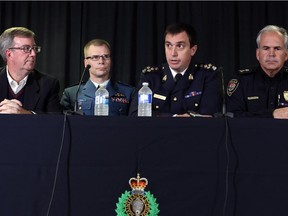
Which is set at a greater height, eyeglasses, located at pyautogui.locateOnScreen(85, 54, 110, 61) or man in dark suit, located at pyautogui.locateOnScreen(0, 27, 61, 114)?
eyeglasses, located at pyautogui.locateOnScreen(85, 54, 110, 61)

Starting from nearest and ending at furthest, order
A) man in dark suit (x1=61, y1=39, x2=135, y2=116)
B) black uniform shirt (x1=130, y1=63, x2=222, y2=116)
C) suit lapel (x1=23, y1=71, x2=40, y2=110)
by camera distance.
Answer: black uniform shirt (x1=130, y1=63, x2=222, y2=116) → suit lapel (x1=23, y1=71, x2=40, y2=110) → man in dark suit (x1=61, y1=39, x2=135, y2=116)

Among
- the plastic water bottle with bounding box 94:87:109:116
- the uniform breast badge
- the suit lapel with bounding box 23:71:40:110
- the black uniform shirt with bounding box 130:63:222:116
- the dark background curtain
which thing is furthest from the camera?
the dark background curtain

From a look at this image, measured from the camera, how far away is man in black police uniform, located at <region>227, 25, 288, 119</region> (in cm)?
303

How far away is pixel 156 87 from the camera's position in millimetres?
2930

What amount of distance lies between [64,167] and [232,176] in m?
0.65

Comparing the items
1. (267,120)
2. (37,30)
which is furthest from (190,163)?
(37,30)

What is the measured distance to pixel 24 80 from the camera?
9.98 feet

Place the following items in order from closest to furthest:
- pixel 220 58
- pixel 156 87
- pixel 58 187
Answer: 1. pixel 58 187
2. pixel 156 87
3. pixel 220 58

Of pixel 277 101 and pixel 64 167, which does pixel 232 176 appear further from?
pixel 277 101

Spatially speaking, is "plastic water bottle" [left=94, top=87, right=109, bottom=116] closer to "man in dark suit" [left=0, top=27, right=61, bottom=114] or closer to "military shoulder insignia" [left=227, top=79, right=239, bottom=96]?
"man in dark suit" [left=0, top=27, right=61, bottom=114]

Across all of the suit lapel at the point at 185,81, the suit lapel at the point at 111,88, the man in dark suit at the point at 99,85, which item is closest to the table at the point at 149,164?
the suit lapel at the point at 185,81

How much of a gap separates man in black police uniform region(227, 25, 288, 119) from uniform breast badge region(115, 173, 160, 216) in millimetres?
1153

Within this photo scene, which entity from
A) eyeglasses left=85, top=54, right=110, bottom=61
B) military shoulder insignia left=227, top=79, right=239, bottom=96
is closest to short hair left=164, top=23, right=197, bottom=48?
military shoulder insignia left=227, top=79, right=239, bottom=96

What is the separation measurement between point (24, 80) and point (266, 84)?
1.43 meters
